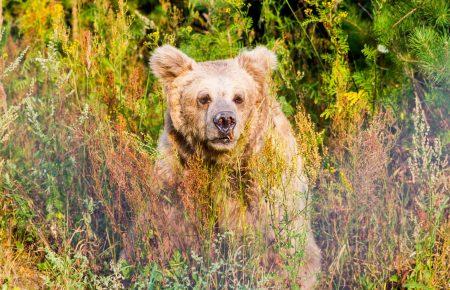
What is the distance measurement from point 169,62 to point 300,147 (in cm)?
171

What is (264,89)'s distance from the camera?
579 centimetres

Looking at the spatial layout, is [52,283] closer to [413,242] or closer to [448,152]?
[413,242]

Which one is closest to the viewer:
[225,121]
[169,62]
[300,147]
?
[300,147]

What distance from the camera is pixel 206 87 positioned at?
5.61m

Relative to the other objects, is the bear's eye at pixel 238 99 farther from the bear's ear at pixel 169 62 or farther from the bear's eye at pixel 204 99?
the bear's ear at pixel 169 62

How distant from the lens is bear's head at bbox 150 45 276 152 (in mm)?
5551

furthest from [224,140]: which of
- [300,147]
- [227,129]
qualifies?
[300,147]

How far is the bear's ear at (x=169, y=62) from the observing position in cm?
569

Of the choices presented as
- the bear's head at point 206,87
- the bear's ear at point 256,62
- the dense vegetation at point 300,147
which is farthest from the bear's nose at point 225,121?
the bear's ear at point 256,62

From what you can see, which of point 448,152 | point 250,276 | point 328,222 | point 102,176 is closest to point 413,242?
point 328,222

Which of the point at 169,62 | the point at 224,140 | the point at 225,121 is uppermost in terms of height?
the point at 169,62

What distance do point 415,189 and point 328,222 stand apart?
2.71 feet

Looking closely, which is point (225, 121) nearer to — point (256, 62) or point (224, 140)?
point (224, 140)

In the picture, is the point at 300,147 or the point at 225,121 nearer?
the point at 300,147
